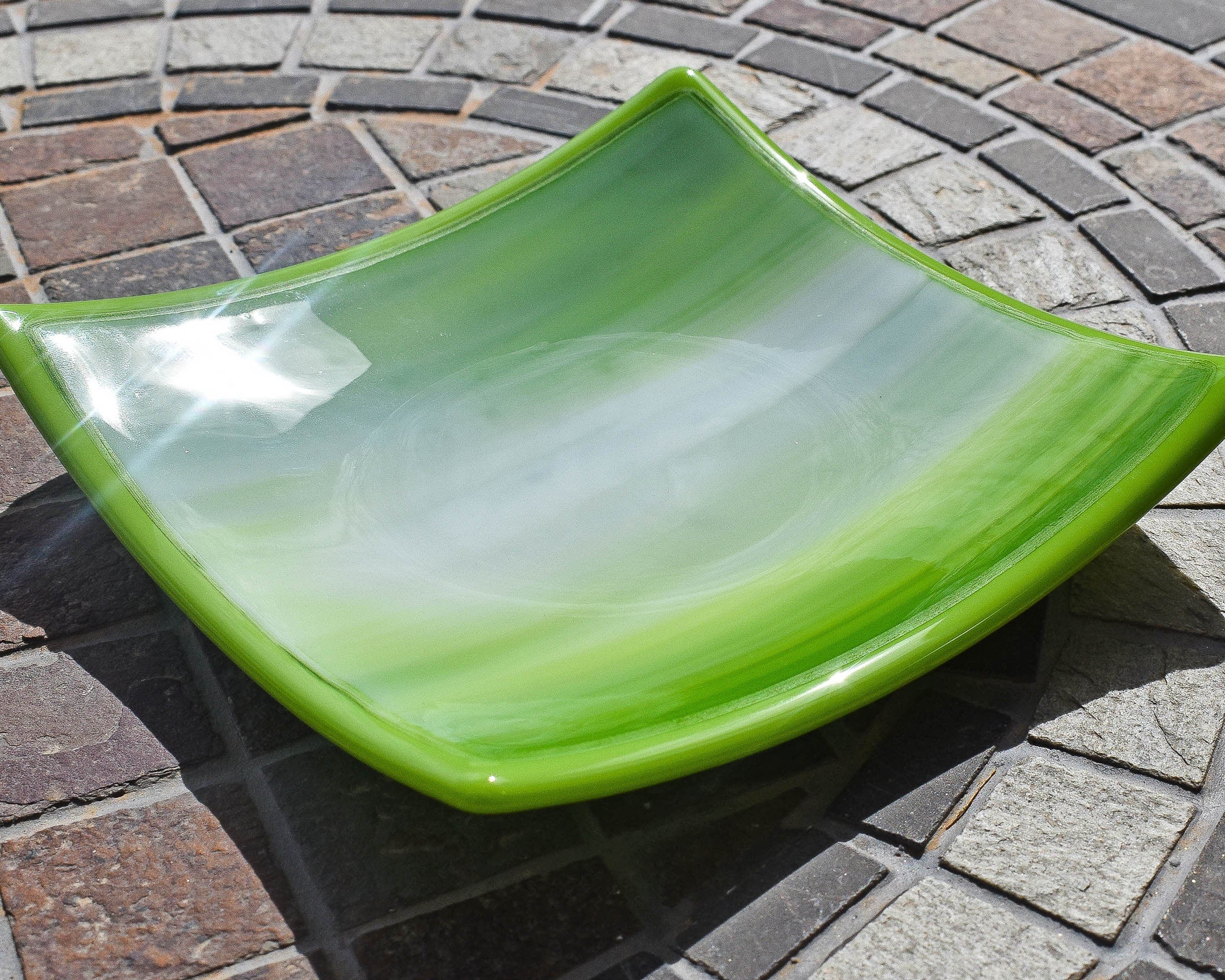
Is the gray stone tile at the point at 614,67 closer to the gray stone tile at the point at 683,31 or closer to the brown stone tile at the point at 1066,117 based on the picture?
the gray stone tile at the point at 683,31

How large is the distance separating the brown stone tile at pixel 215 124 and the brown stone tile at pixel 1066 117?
1.76 metres

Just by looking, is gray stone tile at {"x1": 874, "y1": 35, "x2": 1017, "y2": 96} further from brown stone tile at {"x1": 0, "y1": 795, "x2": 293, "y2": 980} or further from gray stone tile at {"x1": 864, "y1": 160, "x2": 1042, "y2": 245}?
brown stone tile at {"x1": 0, "y1": 795, "x2": 293, "y2": 980}

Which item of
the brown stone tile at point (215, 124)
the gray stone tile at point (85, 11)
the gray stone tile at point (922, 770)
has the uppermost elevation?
the gray stone tile at point (85, 11)

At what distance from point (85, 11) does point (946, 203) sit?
243 centimetres

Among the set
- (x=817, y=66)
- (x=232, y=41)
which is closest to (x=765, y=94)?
(x=817, y=66)

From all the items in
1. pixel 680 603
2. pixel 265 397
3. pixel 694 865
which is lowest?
pixel 694 865

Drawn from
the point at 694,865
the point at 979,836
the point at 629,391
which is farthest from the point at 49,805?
the point at 979,836

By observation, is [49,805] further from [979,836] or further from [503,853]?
[979,836]

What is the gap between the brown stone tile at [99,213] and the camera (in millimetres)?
2672

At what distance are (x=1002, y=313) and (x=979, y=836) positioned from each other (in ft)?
2.97

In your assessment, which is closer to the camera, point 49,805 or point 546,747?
point 546,747

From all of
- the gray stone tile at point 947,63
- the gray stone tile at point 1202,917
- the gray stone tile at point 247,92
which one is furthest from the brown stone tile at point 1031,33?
the gray stone tile at point 1202,917

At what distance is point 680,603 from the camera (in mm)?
1685

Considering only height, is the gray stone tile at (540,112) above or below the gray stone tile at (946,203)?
above
